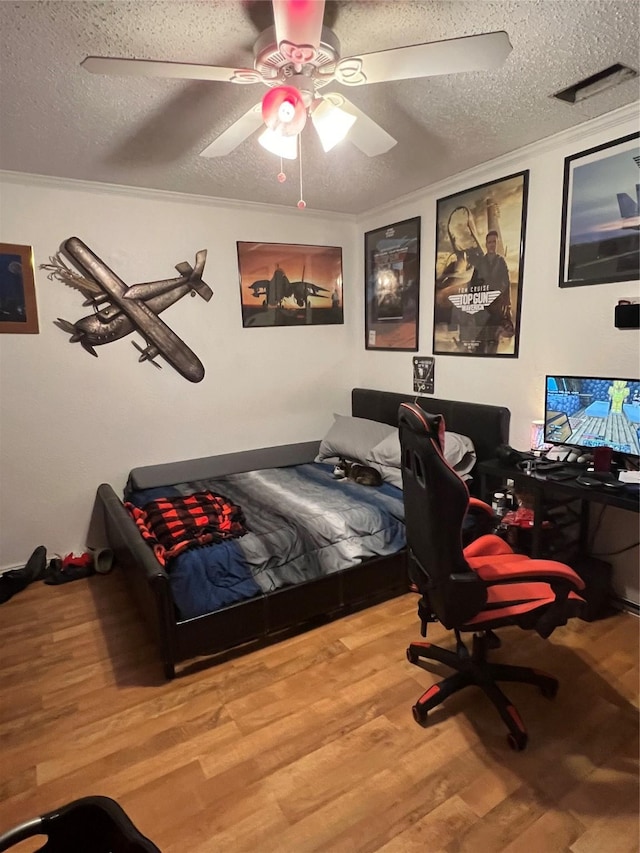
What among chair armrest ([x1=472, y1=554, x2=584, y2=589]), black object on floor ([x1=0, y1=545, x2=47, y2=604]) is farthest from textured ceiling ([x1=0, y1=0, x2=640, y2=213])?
black object on floor ([x1=0, y1=545, x2=47, y2=604])

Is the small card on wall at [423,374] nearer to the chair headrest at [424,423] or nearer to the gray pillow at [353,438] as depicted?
the gray pillow at [353,438]

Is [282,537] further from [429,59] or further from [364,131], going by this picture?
[429,59]

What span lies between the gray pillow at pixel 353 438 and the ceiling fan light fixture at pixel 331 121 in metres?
2.11

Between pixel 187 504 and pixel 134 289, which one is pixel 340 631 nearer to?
pixel 187 504

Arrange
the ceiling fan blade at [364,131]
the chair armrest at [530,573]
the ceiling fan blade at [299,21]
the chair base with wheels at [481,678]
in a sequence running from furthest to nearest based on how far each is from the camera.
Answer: the chair base with wheels at [481,678], the ceiling fan blade at [364,131], the chair armrest at [530,573], the ceiling fan blade at [299,21]

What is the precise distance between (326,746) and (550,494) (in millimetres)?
1577

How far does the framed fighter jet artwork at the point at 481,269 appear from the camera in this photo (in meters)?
2.89

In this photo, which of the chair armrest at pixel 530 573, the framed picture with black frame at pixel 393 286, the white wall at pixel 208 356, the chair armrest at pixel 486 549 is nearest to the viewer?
the chair armrest at pixel 530 573

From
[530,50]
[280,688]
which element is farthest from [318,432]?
[530,50]

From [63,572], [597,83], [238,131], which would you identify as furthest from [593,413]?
[63,572]

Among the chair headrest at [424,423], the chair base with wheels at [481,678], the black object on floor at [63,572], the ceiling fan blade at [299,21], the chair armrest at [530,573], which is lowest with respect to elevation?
the black object on floor at [63,572]

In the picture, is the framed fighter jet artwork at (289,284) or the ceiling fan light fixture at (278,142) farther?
the framed fighter jet artwork at (289,284)

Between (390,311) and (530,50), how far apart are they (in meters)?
2.21

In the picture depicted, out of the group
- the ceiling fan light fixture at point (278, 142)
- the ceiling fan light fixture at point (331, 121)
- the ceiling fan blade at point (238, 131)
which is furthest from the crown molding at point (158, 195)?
the ceiling fan light fixture at point (331, 121)
